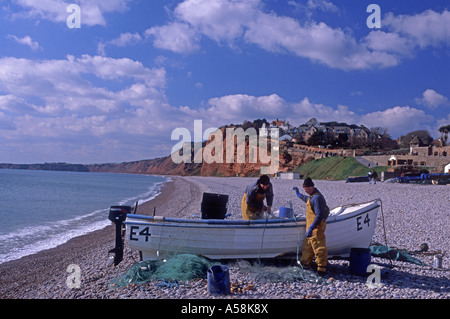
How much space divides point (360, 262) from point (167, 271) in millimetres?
3803

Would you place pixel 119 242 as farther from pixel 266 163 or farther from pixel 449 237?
pixel 266 163

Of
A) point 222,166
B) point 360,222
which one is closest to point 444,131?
point 222,166

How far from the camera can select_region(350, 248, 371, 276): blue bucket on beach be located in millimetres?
6809

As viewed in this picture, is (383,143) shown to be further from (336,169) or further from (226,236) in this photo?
(226,236)

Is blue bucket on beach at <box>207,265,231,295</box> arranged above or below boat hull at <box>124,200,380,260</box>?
below

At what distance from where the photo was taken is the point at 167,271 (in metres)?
6.68

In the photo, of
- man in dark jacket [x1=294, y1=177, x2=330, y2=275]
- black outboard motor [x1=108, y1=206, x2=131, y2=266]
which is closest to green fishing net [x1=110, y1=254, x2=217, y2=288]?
black outboard motor [x1=108, y1=206, x2=131, y2=266]

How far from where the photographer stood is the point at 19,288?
26.9 ft

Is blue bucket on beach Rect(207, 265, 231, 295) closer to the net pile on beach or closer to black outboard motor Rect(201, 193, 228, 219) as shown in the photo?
the net pile on beach

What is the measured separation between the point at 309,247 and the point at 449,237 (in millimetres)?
6456

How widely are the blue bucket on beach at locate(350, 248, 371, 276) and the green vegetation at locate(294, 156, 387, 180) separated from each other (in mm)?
40959

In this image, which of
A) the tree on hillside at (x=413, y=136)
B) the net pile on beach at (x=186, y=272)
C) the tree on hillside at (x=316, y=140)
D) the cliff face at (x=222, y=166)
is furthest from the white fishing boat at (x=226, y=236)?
the tree on hillside at (x=413, y=136)
